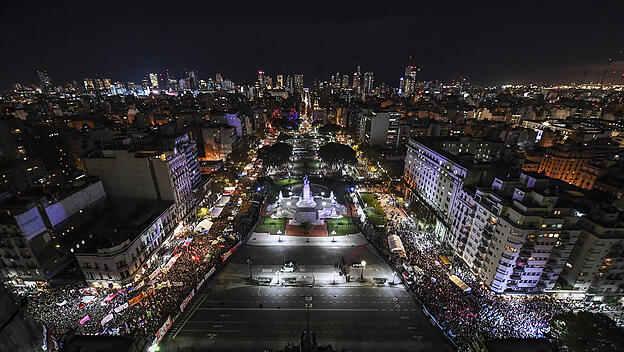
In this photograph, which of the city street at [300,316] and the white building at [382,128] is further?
the white building at [382,128]

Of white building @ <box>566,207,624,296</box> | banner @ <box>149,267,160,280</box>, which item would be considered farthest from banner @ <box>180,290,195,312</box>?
white building @ <box>566,207,624,296</box>

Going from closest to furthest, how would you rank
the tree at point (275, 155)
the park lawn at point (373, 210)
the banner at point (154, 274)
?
1. the banner at point (154, 274)
2. the park lawn at point (373, 210)
3. the tree at point (275, 155)

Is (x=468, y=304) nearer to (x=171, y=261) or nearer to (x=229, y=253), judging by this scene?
(x=229, y=253)

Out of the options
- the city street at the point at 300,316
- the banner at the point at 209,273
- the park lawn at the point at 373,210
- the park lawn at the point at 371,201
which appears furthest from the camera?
the park lawn at the point at 371,201

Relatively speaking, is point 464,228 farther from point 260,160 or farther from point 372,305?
point 260,160

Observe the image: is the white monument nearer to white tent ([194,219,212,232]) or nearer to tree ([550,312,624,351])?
white tent ([194,219,212,232])

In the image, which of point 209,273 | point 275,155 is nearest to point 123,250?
point 209,273

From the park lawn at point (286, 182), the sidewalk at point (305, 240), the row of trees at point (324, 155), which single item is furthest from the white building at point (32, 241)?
the row of trees at point (324, 155)

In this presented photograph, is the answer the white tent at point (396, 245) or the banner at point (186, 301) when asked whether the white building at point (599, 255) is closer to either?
the white tent at point (396, 245)
